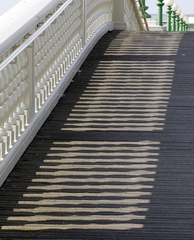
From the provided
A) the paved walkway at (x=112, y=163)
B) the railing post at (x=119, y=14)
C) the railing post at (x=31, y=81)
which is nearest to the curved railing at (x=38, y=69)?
the railing post at (x=31, y=81)

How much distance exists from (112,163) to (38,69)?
52.9 inches

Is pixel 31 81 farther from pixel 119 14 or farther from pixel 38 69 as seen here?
pixel 119 14

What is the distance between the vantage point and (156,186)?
21.1 feet

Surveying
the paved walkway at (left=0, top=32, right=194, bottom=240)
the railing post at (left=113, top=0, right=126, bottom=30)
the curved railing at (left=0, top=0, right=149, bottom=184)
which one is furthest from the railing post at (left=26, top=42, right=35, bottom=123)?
the railing post at (left=113, top=0, right=126, bottom=30)

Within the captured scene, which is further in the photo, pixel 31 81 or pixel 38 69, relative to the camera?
pixel 38 69

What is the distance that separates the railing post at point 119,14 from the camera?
14289 millimetres

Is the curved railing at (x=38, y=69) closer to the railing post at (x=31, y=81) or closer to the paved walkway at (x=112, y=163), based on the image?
the railing post at (x=31, y=81)

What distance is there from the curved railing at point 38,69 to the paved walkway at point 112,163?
0.13m

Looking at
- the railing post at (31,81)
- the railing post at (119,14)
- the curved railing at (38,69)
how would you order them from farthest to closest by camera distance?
the railing post at (119,14) < the railing post at (31,81) < the curved railing at (38,69)

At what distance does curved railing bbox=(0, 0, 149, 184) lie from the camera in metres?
6.67

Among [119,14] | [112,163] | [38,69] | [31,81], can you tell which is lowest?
[119,14]

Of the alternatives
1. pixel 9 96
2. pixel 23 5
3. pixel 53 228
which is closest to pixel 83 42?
pixel 23 5

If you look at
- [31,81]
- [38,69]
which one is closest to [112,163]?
[31,81]

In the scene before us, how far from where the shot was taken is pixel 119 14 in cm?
1443
